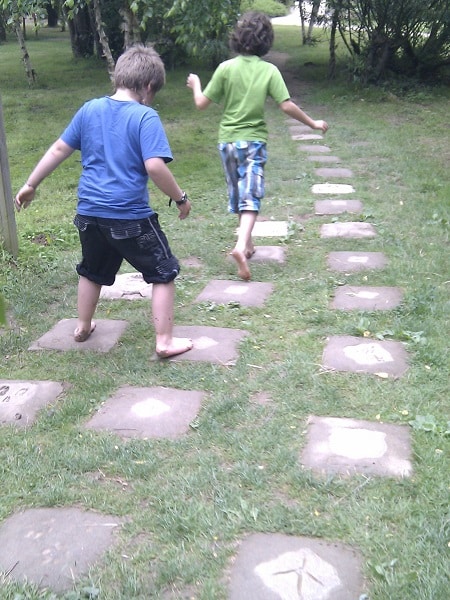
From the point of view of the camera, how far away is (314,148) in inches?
336

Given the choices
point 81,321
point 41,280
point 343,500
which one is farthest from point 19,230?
point 343,500

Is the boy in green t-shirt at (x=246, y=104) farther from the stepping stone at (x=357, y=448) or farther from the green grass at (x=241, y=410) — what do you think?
the stepping stone at (x=357, y=448)

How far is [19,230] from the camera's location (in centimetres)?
550

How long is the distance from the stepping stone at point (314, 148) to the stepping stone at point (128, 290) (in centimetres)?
446

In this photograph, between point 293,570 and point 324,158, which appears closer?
point 293,570

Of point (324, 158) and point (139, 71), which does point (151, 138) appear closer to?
point (139, 71)

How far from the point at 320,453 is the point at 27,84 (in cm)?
1358

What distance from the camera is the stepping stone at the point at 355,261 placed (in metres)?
4.47

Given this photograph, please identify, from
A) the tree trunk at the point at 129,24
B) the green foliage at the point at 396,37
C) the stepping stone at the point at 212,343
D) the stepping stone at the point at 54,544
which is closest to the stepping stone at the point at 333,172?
the tree trunk at the point at 129,24

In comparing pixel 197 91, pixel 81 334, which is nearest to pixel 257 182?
pixel 197 91

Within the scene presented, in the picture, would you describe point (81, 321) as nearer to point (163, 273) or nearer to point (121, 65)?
point (163, 273)

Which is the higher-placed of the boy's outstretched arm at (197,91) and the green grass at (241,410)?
the boy's outstretched arm at (197,91)

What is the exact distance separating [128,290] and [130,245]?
3.60 ft

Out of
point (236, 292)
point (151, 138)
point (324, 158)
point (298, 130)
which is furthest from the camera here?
point (298, 130)
